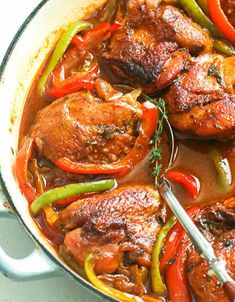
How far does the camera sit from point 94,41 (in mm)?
4012

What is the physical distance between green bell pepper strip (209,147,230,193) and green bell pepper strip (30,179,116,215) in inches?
23.4

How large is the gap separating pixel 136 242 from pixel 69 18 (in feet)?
5.30

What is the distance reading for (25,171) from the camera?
3631 millimetres

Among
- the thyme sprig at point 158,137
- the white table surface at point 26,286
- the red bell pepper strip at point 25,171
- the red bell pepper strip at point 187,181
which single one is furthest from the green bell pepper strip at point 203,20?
the white table surface at point 26,286

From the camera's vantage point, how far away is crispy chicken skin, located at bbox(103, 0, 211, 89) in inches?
144

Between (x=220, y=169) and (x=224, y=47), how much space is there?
776 millimetres

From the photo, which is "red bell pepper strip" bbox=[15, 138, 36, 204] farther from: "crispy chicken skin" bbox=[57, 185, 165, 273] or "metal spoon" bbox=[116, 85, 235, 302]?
"metal spoon" bbox=[116, 85, 235, 302]

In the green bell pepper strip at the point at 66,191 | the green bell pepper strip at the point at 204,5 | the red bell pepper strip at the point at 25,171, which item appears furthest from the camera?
the green bell pepper strip at the point at 204,5

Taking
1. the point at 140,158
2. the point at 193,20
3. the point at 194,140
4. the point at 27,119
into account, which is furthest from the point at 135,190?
the point at 193,20

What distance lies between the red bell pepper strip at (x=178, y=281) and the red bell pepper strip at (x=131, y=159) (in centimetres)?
58

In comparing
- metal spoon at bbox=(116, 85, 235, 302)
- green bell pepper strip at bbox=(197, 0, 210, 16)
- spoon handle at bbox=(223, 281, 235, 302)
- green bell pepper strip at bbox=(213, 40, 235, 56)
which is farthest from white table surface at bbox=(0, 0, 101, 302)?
green bell pepper strip at bbox=(197, 0, 210, 16)

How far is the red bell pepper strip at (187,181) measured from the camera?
3.53 meters

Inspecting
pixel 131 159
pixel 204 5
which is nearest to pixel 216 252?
pixel 131 159

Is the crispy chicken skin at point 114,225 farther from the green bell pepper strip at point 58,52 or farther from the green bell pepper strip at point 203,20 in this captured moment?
the green bell pepper strip at point 203,20
